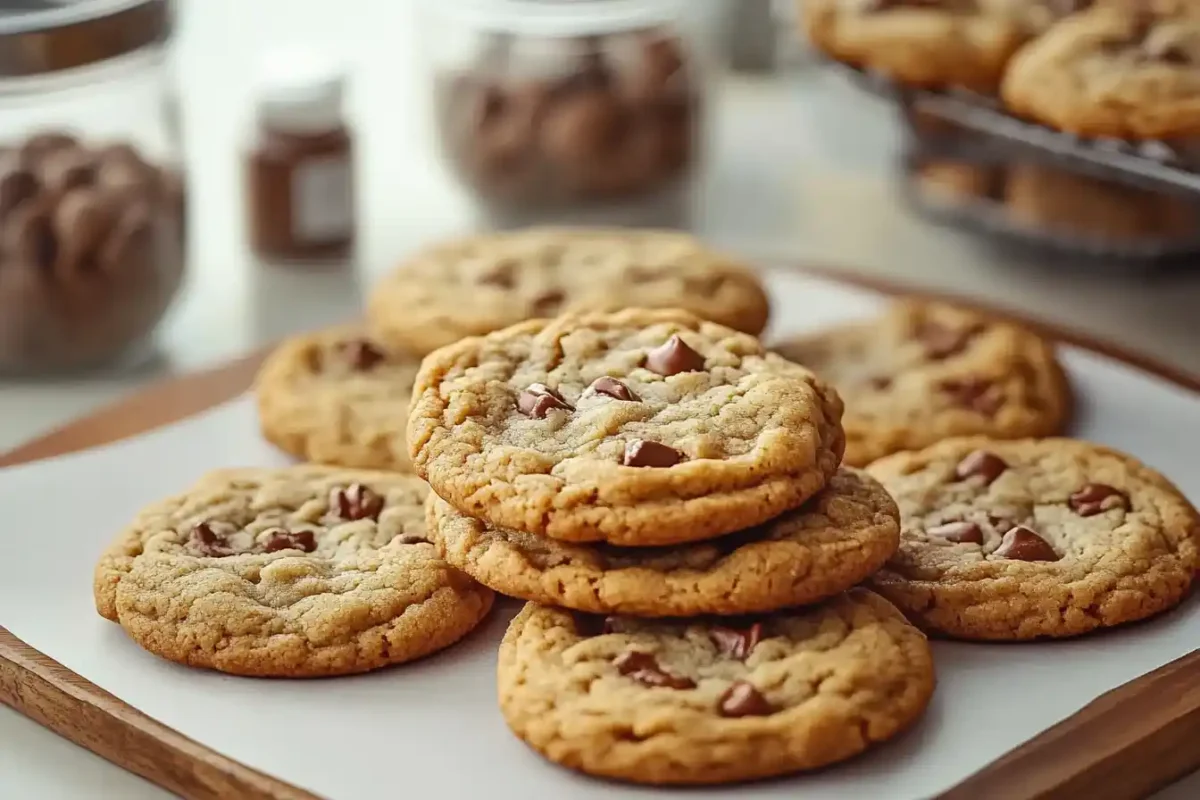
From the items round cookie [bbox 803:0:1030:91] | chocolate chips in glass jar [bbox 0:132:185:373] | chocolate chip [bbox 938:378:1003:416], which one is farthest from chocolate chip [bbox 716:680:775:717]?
chocolate chips in glass jar [bbox 0:132:185:373]

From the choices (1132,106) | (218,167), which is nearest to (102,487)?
(1132,106)

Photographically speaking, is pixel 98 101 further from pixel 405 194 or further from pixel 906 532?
pixel 906 532

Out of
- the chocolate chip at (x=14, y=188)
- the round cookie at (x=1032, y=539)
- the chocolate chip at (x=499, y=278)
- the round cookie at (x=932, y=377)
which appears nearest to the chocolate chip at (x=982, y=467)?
the round cookie at (x=1032, y=539)

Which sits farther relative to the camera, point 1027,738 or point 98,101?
point 98,101

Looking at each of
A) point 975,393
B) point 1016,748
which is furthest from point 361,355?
point 1016,748

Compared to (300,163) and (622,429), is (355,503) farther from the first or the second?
(300,163)

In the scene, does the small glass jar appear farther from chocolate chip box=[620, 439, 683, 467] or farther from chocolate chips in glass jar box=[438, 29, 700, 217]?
chocolate chip box=[620, 439, 683, 467]
